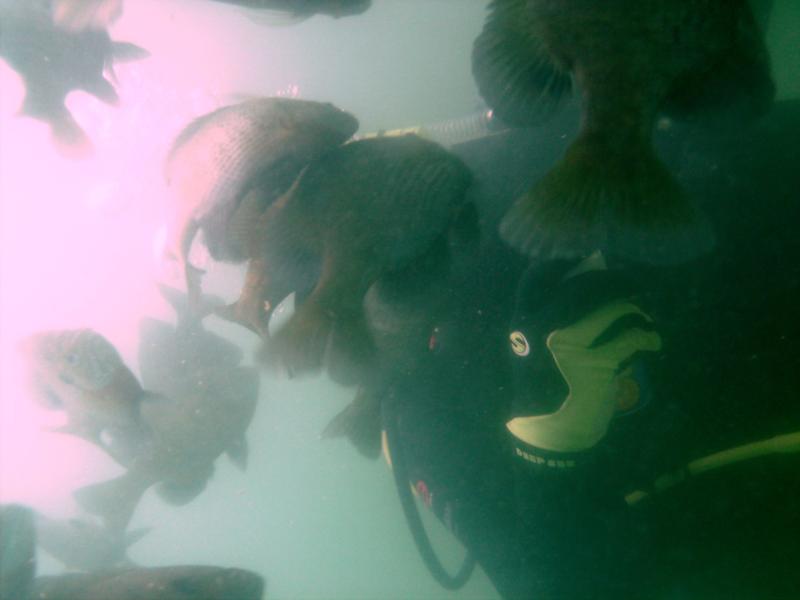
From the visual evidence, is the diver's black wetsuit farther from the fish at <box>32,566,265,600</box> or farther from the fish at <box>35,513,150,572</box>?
the fish at <box>35,513,150,572</box>

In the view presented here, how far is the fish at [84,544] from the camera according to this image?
6109mm

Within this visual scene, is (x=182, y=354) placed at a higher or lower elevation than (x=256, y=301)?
lower

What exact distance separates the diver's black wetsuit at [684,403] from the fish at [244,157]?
32.0 inches

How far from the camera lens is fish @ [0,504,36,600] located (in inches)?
125

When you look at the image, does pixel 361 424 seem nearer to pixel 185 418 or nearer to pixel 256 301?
pixel 256 301

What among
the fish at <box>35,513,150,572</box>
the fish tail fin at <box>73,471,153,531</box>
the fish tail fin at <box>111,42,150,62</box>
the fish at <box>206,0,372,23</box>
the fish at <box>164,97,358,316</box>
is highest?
the fish at <box>206,0,372,23</box>

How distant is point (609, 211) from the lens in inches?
62.4

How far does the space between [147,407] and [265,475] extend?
94.4 feet

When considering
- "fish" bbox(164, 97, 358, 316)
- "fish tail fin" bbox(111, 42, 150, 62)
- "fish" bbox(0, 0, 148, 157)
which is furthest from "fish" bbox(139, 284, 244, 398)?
"fish" bbox(164, 97, 358, 316)

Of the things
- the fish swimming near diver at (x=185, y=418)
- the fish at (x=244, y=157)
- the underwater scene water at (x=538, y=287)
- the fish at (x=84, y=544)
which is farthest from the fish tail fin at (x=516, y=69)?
the fish at (x=84, y=544)

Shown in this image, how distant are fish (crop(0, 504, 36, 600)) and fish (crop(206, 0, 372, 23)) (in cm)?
329

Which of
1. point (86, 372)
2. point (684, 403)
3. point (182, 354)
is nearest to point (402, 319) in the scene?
point (684, 403)

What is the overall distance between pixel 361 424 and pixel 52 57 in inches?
125

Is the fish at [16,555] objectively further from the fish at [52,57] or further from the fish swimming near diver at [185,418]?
the fish at [52,57]
